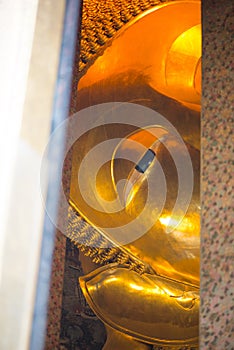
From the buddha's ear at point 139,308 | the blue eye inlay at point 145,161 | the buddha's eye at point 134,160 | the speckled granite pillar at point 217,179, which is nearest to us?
the speckled granite pillar at point 217,179

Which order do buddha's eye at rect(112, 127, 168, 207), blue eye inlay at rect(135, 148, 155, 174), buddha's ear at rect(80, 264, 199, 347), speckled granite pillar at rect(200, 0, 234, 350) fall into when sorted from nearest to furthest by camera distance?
speckled granite pillar at rect(200, 0, 234, 350), buddha's ear at rect(80, 264, 199, 347), buddha's eye at rect(112, 127, 168, 207), blue eye inlay at rect(135, 148, 155, 174)

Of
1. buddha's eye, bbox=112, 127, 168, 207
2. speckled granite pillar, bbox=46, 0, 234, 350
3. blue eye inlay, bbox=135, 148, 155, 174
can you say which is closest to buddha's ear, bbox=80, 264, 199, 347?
buddha's eye, bbox=112, 127, 168, 207

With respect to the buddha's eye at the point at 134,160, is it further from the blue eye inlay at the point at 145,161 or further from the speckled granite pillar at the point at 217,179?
the speckled granite pillar at the point at 217,179

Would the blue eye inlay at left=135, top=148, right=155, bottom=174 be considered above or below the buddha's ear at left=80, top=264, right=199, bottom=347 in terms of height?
above

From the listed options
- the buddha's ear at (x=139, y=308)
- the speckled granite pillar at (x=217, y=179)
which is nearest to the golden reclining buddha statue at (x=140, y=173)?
the buddha's ear at (x=139, y=308)

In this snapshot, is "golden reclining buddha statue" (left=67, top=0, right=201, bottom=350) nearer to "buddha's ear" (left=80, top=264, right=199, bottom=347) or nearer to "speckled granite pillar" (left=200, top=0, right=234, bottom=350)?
"buddha's ear" (left=80, top=264, right=199, bottom=347)

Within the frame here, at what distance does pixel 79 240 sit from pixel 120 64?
3.58 ft

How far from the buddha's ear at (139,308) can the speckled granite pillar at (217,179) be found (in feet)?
6.81

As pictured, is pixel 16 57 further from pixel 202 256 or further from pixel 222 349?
pixel 222 349

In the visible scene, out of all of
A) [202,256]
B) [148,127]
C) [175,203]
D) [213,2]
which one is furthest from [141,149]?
[202,256]

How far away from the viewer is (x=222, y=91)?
5.02ft

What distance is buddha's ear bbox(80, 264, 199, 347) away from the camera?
3.40m

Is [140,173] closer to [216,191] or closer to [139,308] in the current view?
[139,308]

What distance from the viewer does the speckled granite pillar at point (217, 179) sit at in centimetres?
133
